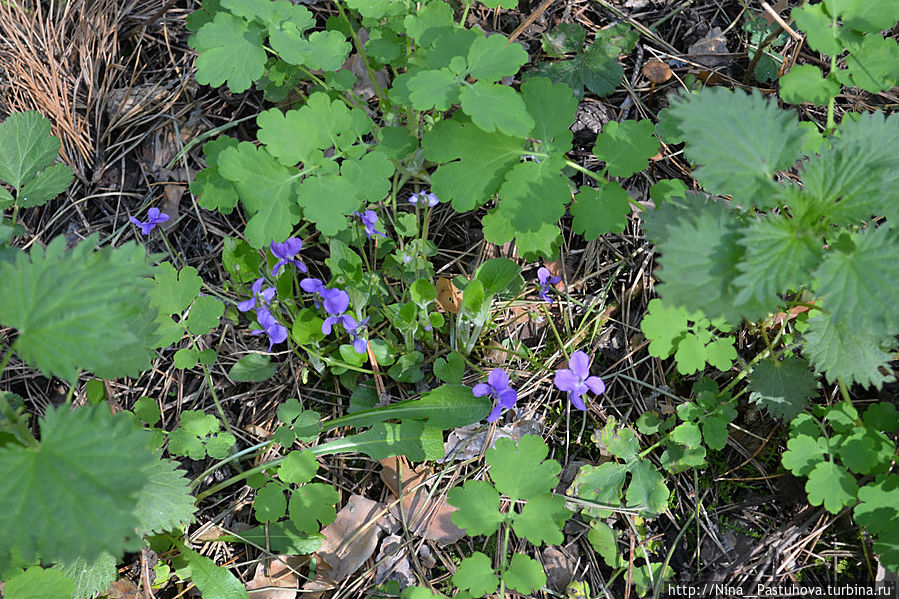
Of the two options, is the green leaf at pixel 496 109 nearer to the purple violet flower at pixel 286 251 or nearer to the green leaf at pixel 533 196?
the green leaf at pixel 533 196

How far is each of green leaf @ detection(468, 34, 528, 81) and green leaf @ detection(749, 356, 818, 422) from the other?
146 centimetres

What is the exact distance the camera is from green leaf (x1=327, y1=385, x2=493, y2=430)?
8.11ft

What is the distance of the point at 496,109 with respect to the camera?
7.27ft

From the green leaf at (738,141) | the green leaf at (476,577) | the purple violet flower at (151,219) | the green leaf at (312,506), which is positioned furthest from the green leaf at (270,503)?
the green leaf at (738,141)

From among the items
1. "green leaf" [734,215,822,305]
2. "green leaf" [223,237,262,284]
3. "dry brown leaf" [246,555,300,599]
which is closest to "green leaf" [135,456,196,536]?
"dry brown leaf" [246,555,300,599]

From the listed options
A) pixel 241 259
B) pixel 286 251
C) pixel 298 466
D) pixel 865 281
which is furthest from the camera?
pixel 241 259

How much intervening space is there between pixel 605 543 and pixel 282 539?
1.23 metres

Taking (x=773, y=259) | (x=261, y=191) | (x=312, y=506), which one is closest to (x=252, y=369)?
(x=312, y=506)

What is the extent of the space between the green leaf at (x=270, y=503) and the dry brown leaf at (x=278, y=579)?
21cm

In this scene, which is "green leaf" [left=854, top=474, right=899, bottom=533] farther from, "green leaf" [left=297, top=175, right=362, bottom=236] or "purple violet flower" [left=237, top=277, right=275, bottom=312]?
"purple violet flower" [left=237, top=277, right=275, bottom=312]

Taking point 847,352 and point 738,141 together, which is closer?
point 738,141

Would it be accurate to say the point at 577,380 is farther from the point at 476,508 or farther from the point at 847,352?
the point at 847,352

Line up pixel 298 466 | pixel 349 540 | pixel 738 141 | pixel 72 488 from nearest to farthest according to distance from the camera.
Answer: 1. pixel 72 488
2. pixel 738 141
3. pixel 298 466
4. pixel 349 540

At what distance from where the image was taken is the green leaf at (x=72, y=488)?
1.45 metres
